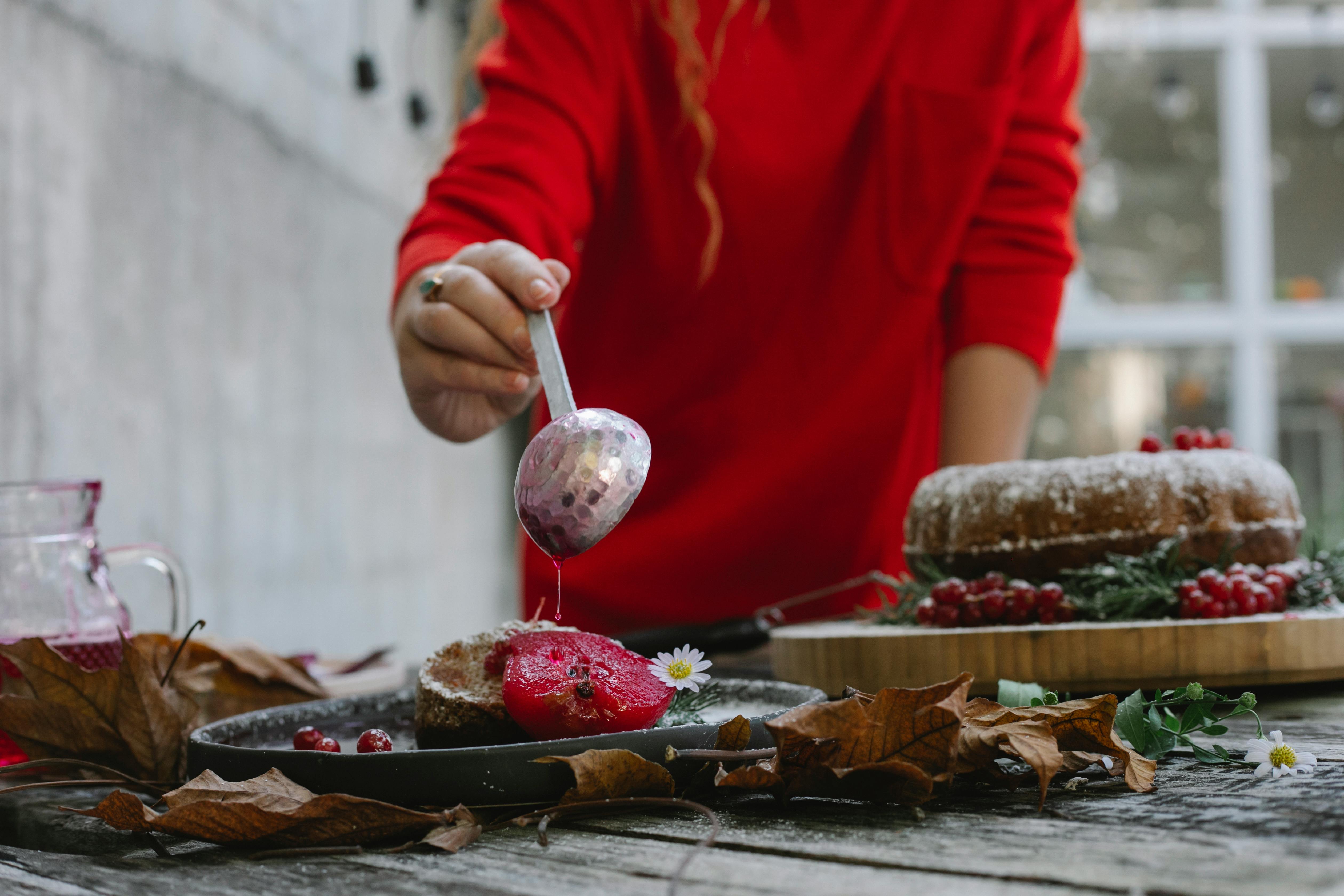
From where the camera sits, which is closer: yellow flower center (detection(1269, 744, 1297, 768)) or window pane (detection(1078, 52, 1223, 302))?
yellow flower center (detection(1269, 744, 1297, 768))

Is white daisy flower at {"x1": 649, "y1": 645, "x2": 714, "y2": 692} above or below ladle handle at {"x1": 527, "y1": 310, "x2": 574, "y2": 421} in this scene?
below

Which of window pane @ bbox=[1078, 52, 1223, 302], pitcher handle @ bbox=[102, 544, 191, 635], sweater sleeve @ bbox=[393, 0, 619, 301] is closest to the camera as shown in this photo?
pitcher handle @ bbox=[102, 544, 191, 635]

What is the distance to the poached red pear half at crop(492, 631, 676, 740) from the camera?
0.56 metres

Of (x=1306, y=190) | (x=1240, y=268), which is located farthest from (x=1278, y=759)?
(x=1306, y=190)

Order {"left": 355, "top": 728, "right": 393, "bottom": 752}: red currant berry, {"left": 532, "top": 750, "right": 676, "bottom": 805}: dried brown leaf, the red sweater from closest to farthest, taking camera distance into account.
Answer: {"left": 532, "top": 750, "right": 676, "bottom": 805}: dried brown leaf, {"left": 355, "top": 728, "right": 393, "bottom": 752}: red currant berry, the red sweater

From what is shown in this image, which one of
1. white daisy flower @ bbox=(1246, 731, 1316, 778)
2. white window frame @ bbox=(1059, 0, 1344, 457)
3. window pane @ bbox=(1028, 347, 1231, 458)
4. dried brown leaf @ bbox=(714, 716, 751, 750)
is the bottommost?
white daisy flower @ bbox=(1246, 731, 1316, 778)

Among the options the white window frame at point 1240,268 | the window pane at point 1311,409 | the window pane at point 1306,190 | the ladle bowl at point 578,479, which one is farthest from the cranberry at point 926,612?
the window pane at point 1306,190

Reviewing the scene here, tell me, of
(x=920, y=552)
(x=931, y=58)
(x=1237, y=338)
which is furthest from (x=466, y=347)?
(x=1237, y=338)

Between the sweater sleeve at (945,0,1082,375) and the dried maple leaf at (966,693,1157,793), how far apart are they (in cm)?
103

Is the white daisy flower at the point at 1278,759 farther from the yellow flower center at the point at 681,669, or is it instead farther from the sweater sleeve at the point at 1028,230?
the sweater sleeve at the point at 1028,230

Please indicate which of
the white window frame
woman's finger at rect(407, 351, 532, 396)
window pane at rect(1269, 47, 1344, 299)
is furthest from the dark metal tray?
window pane at rect(1269, 47, 1344, 299)

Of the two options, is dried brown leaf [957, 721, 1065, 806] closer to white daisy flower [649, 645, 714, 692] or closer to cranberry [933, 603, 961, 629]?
white daisy flower [649, 645, 714, 692]

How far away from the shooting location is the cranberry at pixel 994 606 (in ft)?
2.87

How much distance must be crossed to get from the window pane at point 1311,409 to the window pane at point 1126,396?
309mm
